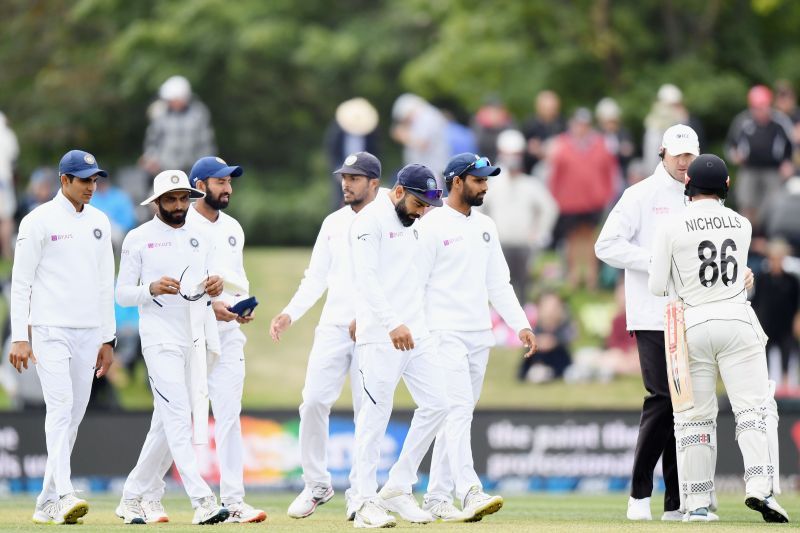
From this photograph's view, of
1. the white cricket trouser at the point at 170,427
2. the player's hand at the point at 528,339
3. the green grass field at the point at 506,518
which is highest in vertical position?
the player's hand at the point at 528,339

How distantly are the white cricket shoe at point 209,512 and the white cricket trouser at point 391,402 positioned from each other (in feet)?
3.13

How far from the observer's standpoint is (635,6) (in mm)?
33719

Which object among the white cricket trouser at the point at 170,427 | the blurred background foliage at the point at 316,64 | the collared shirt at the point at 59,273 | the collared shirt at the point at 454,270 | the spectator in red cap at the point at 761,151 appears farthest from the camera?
the blurred background foliage at the point at 316,64

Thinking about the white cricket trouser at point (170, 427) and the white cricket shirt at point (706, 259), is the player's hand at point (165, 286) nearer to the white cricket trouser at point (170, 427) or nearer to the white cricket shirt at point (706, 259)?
the white cricket trouser at point (170, 427)

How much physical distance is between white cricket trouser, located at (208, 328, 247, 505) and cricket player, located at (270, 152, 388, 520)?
0.53m

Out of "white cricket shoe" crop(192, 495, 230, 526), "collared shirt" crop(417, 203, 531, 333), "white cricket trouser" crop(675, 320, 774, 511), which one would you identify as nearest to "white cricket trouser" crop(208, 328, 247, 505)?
"white cricket shoe" crop(192, 495, 230, 526)

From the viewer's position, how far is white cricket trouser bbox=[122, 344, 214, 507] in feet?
38.5

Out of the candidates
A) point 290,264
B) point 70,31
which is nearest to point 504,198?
point 290,264

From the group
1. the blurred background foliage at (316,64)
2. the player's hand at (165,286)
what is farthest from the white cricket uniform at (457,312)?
the blurred background foliage at (316,64)

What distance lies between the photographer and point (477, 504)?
1195 centimetres

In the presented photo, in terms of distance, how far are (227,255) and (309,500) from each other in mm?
2060

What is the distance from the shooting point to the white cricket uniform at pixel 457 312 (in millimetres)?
12292

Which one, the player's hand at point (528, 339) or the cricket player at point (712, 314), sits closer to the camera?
the cricket player at point (712, 314)

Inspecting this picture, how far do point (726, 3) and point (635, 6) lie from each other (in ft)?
5.85
